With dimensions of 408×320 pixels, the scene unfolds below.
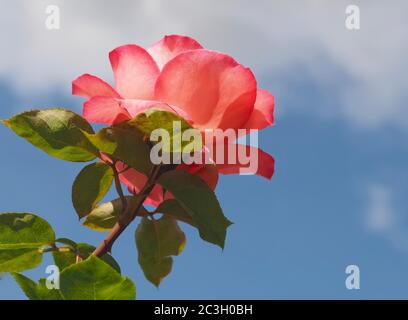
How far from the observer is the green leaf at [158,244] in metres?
1.11

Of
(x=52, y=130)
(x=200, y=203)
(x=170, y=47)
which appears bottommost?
(x=200, y=203)

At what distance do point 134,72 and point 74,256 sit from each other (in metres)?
0.28

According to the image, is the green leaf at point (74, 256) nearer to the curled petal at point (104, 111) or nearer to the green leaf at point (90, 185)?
the green leaf at point (90, 185)

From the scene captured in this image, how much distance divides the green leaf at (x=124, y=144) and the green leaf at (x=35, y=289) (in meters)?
0.20

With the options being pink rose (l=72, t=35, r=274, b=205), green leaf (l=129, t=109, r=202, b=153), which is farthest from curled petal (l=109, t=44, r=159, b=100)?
green leaf (l=129, t=109, r=202, b=153)

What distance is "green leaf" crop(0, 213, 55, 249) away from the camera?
1060mm

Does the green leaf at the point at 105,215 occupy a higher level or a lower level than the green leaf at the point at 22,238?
higher

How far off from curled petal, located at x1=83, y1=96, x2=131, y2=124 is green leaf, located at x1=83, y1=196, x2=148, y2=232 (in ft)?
0.41

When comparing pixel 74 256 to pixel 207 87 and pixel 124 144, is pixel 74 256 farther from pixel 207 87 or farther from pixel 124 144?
pixel 207 87

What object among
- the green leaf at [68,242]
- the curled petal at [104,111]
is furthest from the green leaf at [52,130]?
the green leaf at [68,242]

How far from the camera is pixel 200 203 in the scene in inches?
40.0

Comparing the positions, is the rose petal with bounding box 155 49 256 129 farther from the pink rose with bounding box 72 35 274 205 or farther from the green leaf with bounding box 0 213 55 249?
the green leaf with bounding box 0 213 55 249

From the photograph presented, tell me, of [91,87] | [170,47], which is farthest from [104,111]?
[170,47]
